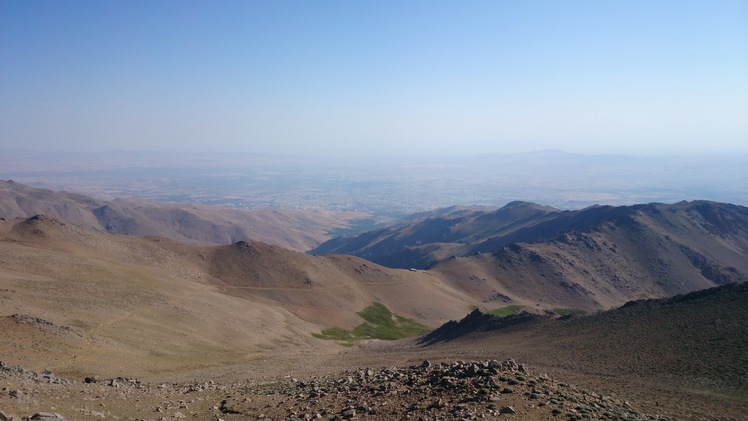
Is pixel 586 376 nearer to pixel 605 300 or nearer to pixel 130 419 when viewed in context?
pixel 130 419

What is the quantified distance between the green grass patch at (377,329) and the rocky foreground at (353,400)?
4365cm

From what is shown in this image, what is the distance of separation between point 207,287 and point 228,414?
56.2 metres

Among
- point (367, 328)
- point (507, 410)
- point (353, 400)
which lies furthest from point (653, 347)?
point (367, 328)

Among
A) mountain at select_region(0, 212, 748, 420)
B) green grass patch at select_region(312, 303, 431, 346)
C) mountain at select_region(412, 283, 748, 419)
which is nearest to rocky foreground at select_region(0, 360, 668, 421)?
mountain at select_region(0, 212, 748, 420)

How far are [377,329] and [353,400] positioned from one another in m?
59.9

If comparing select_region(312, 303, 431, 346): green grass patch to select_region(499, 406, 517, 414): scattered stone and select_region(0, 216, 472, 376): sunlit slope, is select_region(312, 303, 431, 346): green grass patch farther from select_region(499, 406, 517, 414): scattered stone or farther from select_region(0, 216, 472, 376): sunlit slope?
select_region(499, 406, 517, 414): scattered stone

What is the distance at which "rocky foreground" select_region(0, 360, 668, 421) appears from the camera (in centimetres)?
1780

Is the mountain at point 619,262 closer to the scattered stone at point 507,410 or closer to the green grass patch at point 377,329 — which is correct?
the green grass patch at point 377,329

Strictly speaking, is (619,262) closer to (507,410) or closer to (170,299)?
(170,299)

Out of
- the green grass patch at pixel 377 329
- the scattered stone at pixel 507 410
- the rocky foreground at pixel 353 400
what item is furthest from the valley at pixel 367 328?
the green grass patch at pixel 377 329

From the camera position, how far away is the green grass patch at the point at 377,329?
70.2 metres

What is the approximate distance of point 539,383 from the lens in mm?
20531

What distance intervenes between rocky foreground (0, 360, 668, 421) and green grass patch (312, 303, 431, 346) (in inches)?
1718

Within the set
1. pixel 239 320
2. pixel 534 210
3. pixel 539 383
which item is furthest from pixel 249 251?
pixel 534 210
